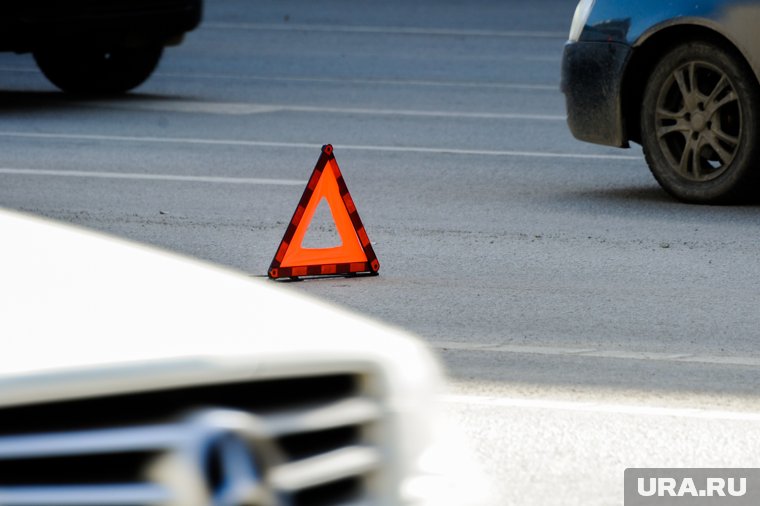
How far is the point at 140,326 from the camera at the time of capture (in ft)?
8.80

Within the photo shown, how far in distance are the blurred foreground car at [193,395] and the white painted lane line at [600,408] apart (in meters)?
2.42

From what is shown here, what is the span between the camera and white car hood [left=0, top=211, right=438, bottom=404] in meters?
2.46

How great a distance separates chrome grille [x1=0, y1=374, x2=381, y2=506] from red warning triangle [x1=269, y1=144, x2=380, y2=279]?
4.97 metres

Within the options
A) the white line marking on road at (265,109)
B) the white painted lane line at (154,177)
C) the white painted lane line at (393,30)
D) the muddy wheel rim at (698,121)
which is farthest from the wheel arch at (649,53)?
the white painted lane line at (393,30)

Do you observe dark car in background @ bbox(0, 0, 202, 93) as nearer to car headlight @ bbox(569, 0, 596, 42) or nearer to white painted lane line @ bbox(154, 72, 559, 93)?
white painted lane line @ bbox(154, 72, 559, 93)

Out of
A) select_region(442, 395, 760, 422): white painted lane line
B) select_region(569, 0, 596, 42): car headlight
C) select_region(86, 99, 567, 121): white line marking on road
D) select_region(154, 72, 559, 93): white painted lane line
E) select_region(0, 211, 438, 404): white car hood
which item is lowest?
select_region(0, 211, 438, 404): white car hood

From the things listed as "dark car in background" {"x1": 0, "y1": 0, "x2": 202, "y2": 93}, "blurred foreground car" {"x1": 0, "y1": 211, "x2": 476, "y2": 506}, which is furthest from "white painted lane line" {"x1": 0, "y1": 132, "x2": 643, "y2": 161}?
"blurred foreground car" {"x1": 0, "y1": 211, "x2": 476, "y2": 506}

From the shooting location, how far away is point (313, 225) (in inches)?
358

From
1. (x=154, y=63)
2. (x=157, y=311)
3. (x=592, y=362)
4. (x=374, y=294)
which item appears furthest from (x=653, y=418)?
(x=154, y=63)

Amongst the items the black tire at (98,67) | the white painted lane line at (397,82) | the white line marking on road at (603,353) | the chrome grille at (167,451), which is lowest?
the chrome grille at (167,451)

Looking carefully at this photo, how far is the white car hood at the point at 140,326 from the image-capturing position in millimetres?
2457

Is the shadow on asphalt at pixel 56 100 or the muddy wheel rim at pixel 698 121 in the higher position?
the shadow on asphalt at pixel 56 100

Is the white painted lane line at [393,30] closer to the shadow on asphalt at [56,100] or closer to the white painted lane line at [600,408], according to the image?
the shadow on asphalt at [56,100]

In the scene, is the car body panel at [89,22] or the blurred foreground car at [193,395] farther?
the car body panel at [89,22]
